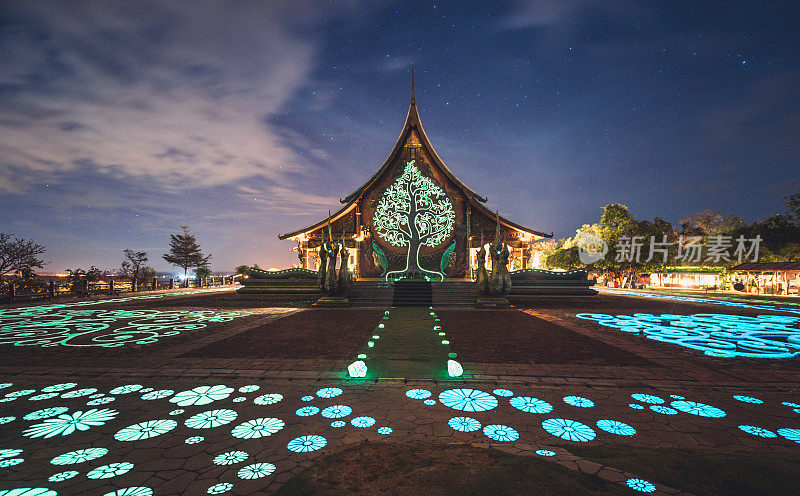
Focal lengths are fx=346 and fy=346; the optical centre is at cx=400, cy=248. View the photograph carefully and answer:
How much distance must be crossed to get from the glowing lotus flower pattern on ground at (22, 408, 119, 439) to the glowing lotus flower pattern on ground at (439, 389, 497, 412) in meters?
3.77

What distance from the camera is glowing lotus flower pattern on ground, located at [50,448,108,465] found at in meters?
2.94

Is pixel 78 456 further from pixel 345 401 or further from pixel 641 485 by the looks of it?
pixel 641 485

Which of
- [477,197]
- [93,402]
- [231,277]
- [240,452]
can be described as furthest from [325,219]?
[231,277]

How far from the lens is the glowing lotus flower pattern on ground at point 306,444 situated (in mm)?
3061

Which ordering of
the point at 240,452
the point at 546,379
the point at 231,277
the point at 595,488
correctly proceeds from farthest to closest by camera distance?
1. the point at 231,277
2. the point at 546,379
3. the point at 240,452
4. the point at 595,488

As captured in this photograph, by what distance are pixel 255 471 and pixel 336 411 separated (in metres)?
1.27

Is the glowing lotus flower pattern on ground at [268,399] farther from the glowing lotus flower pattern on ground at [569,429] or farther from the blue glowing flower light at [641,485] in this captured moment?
the blue glowing flower light at [641,485]

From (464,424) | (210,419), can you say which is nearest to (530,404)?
(464,424)

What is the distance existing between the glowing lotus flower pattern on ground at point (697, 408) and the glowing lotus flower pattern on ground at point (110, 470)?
5.55 m

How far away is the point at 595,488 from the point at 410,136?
68.0 feet

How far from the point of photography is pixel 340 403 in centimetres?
417

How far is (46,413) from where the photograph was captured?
391cm

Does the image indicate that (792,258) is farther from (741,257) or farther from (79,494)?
(79,494)

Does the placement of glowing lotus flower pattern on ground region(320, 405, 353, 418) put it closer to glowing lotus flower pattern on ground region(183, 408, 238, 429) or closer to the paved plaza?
the paved plaza
